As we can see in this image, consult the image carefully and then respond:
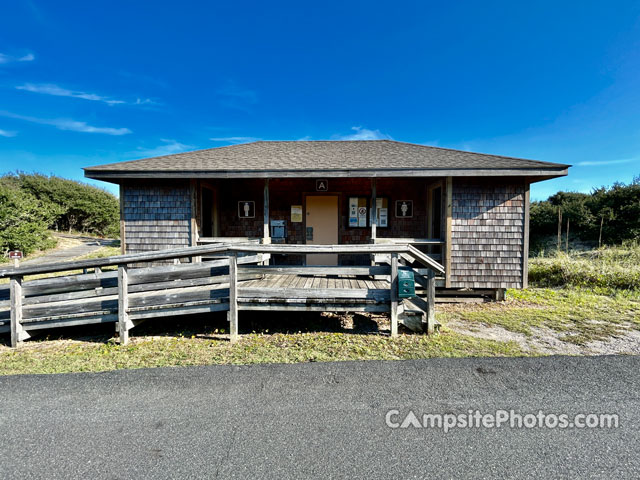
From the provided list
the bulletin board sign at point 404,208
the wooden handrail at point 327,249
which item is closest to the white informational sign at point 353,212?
the bulletin board sign at point 404,208

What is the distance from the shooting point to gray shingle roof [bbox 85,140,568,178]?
5.55 metres

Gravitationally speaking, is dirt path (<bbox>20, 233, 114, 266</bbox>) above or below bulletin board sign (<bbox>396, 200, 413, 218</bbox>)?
below

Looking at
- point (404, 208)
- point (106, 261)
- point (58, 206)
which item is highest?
point (58, 206)

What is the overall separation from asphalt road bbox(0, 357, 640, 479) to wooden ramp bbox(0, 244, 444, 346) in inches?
39.1

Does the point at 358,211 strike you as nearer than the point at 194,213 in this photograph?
No

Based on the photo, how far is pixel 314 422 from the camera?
2.22m

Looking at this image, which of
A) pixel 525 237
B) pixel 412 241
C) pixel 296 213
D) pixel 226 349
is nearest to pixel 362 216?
pixel 296 213

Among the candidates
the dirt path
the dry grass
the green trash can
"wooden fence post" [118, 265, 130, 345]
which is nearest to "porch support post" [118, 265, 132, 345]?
"wooden fence post" [118, 265, 130, 345]

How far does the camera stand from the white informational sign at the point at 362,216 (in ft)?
24.3

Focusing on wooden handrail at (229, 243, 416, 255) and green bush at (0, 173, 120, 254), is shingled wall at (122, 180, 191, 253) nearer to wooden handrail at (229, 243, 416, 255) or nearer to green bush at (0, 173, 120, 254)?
wooden handrail at (229, 243, 416, 255)

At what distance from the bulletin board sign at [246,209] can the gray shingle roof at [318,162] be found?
47.0 inches

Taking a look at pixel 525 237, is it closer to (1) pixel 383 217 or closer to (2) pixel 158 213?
(1) pixel 383 217

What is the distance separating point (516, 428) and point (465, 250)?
14.4ft

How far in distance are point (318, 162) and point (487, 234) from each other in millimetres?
3812
